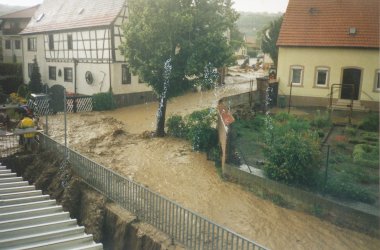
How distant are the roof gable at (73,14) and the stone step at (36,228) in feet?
63.7

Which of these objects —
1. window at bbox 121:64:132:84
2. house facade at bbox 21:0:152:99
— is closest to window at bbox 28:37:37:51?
house facade at bbox 21:0:152:99

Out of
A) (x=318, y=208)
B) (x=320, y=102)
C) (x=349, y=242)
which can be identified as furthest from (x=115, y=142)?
(x=320, y=102)

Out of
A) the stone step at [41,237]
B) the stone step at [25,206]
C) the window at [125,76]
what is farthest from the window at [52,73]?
the stone step at [41,237]

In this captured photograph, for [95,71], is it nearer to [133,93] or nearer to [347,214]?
[133,93]

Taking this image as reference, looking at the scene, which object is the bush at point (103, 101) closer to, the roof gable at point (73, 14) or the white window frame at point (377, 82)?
the roof gable at point (73, 14)

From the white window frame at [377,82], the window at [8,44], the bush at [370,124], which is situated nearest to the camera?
the bush at [370,124]

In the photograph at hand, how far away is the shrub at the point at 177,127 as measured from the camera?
1794 cm

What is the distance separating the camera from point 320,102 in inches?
981

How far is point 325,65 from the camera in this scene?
2441cm

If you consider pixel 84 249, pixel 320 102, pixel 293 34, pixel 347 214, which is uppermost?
pixel 293 34

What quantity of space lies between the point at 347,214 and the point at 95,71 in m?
22.7

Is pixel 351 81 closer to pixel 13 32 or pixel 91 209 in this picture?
pixel 91 209

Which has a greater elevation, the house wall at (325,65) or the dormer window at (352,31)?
the dormer window at (352,31)

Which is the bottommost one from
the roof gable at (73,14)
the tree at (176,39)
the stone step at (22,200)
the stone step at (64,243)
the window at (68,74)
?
the stone step at (64,243)
